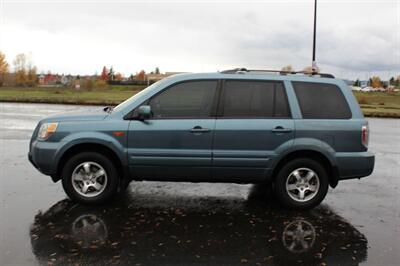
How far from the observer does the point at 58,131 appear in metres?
5.44

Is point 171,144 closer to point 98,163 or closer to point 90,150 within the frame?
point 98,163

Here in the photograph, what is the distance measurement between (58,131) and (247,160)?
2.57 meters

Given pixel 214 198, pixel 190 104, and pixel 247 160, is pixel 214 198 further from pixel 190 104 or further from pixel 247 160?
pixel 190 104

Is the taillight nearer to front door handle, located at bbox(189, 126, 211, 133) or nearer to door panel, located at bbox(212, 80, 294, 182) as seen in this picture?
door panel, located at bbox(212, 80, 294, 182)

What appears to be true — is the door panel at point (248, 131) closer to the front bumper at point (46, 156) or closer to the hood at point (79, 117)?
the hood at point (79, 117)

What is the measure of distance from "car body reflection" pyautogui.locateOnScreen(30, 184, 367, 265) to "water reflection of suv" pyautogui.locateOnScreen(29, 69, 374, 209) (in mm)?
377

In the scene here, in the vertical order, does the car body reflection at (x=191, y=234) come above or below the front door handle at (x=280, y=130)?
below

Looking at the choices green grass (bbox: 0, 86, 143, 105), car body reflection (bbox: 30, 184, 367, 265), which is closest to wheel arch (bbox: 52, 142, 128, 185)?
car body reflection (bbox: 30, 184, 367, 265)

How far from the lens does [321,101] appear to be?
219 inches

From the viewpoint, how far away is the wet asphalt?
4.00 m

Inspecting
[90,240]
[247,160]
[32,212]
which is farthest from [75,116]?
[247,160]

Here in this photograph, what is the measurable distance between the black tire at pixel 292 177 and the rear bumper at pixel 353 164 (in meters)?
0.23

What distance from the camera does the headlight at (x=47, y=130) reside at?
5461mm

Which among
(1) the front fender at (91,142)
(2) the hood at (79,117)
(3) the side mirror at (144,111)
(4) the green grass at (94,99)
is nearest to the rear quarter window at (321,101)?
(3) the side mirror at (144,111)
